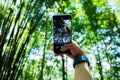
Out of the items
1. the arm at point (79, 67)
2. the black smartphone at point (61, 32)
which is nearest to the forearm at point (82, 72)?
the arm at point (79, 67)

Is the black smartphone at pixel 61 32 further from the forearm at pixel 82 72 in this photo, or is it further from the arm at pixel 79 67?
the forearm at pixel 82 72

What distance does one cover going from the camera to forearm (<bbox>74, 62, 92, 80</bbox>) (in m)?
1.21

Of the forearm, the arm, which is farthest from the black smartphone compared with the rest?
the forearm

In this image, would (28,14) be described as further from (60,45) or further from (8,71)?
(60,45)

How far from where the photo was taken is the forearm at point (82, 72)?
1215mm

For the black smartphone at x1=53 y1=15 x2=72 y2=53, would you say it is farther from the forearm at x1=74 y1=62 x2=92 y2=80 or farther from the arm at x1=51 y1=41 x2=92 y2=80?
the forearm at x1=74 y1=62 x2=92 y2=80

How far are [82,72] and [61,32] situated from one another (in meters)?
0.31

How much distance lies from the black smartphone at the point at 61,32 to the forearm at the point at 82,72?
17 centimetres

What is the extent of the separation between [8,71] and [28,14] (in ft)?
2.83

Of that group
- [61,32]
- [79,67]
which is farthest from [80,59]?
[61,32]

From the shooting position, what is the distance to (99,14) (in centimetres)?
1447

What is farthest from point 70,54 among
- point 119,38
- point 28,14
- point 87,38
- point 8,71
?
point 87,38

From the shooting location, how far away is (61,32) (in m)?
1.45

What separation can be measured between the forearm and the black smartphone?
0.17 metres
